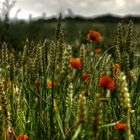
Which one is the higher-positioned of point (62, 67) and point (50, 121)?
point (62, 67)

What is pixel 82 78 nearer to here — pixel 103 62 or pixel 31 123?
pixel 103 62

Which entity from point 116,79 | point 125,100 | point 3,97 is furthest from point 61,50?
point 125,100

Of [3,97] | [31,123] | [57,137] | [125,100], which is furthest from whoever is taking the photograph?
[31,123]

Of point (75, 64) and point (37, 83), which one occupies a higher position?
point (75, 64)

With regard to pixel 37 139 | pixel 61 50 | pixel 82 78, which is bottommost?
pixel 37 139

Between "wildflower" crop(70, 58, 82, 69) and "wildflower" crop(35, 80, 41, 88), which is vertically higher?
"wildflower" crop(70, 58, 82, 69)

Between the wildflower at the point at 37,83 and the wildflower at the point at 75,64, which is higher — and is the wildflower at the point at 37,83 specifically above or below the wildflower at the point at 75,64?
below

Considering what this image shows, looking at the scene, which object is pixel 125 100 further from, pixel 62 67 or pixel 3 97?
pixel 62 67

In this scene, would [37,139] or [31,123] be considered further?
[31,123]

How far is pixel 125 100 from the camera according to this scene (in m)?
1.60

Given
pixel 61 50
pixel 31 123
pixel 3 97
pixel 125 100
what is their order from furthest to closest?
pixel 31 123 < pixel 61 50 < pixel 3 97 < pixel 125 100

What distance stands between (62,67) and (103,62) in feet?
1.26

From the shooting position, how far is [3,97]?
2.00 m

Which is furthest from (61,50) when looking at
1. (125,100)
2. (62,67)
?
(125,100)
